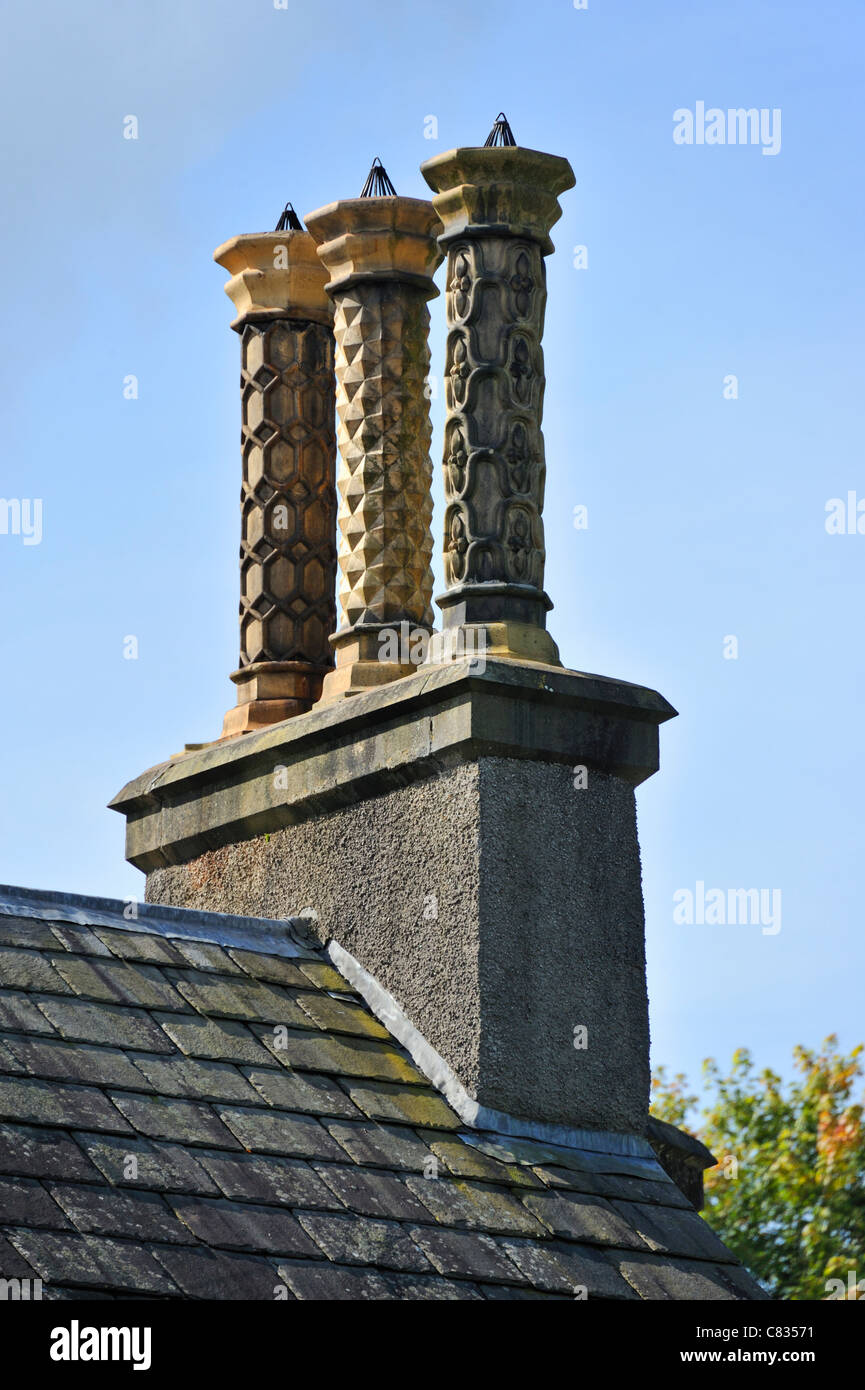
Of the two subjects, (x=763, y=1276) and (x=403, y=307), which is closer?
(x=403, y=307)

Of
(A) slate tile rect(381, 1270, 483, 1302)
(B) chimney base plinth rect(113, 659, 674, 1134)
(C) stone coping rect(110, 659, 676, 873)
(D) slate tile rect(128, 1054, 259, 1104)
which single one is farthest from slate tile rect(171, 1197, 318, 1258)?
(C) stone coping rect(110, 659, 676, 873)

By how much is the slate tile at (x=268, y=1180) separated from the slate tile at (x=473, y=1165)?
54 centimetres

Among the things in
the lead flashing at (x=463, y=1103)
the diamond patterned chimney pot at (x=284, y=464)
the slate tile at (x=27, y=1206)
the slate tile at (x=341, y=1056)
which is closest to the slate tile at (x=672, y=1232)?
the lead flashing at (x=463, y=1103)

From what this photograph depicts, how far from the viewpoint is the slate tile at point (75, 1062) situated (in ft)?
20.8

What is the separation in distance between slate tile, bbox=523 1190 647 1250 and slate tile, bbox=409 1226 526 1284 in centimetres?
30

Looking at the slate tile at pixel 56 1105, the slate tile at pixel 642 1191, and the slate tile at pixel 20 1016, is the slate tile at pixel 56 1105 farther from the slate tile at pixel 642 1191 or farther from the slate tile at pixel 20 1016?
the slate tile at pixel 642 1191

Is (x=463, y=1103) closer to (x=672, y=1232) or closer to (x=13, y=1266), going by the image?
(x=672, y=1232)

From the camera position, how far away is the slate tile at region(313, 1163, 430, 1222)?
254 inches

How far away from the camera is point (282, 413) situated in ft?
29.7

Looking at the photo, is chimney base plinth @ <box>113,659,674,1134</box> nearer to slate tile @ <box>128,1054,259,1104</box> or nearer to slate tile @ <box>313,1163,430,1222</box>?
slate tile @ <box>313,1163,430,1222</box>

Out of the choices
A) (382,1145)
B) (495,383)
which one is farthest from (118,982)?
(495,383)

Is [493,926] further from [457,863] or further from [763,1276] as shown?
[763,1276]
